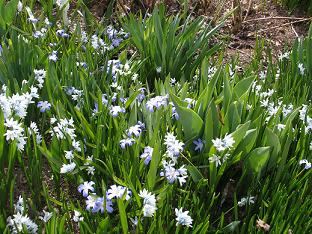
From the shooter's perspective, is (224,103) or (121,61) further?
(121,61)

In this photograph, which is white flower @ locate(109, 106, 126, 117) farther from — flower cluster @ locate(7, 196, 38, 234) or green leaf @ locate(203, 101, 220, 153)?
flower cluster @ locate(7, 196, 38, 234)

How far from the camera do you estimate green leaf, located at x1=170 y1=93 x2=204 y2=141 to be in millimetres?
1904

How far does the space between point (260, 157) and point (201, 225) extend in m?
0.44

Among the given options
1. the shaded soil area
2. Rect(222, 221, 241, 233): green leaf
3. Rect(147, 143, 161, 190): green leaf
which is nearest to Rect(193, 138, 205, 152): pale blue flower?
Rect(147, 143, 161, 190): green leaf

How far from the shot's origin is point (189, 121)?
1935 millimetres

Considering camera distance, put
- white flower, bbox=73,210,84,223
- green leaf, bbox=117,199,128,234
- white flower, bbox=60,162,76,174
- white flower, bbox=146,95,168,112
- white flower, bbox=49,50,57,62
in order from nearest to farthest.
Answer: green leaf, bbox=117,199,128,234 < white flower, bbox=73,210,84,223 < white flower, bbox=60,162,76,174 < white flower, bbox=146,95,168,112 < white flower, bbox=49,50,57,62

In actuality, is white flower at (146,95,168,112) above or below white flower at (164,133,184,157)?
above

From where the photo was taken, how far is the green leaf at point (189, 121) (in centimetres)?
190

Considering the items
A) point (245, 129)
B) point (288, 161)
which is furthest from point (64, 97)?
point (288, 161)

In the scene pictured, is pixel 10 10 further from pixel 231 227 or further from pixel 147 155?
pixel 231 227

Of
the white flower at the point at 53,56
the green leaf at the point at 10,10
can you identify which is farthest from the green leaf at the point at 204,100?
the green leaf at the point at 10,10

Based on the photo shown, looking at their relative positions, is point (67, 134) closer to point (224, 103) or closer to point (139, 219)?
point (139, 219)

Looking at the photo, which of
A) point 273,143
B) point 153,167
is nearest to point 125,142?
point 153,167

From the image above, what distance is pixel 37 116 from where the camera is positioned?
222 centimetres
